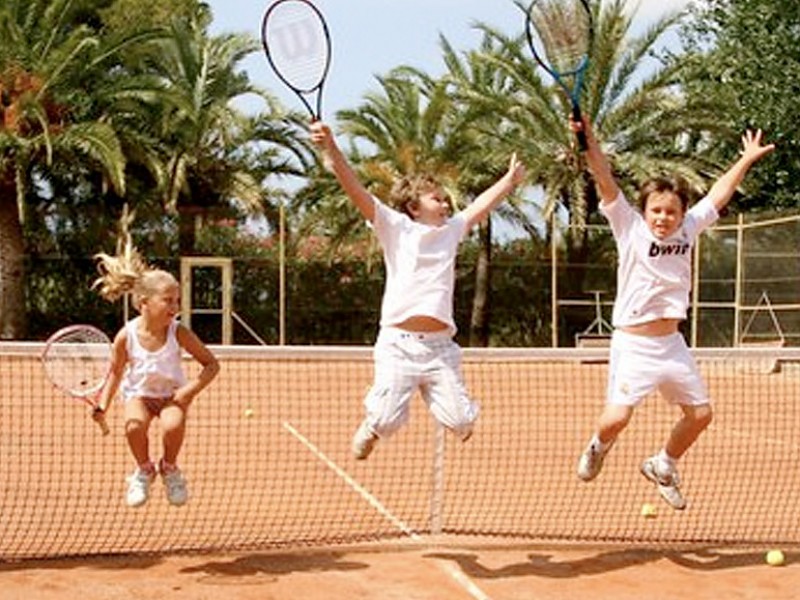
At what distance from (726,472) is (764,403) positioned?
6782 millimetres

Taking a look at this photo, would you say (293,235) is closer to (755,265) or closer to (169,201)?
(169,201)

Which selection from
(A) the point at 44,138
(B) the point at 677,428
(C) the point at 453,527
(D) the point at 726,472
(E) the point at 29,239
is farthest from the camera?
(E) the point at 29,239

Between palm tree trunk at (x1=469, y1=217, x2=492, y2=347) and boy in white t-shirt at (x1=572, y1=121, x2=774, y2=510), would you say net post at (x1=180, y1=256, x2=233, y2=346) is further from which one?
boy in white t-shirt at (x1=572, y1=121, x2=774, y2=510)

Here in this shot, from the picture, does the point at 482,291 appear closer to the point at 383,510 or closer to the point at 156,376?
the point at 383,510

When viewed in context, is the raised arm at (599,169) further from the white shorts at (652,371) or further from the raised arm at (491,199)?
the white shorts at (652,371)

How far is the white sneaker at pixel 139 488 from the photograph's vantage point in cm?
665

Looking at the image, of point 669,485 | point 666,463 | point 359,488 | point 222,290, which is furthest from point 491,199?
point 222,290

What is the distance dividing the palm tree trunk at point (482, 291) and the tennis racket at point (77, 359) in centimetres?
2301

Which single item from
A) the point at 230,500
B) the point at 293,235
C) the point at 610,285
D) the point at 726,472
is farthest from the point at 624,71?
the point at 230,500

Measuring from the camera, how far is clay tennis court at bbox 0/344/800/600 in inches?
252

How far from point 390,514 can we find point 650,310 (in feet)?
8.16

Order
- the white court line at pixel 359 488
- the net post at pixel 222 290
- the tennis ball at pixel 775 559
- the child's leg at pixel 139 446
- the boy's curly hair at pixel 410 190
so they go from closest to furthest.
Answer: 1. the child's leg at pixel 139 446
2. the tennis ball at pixel 775 559
3. the boy's curly hair at pixel 410 190
4. the white court line at pixel 359 488
5. the net post at pixel 222 290

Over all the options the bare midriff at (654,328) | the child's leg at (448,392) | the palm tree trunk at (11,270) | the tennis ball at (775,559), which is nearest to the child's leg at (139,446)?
the child's leg at (448,392)

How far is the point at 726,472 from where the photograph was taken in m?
10.8
